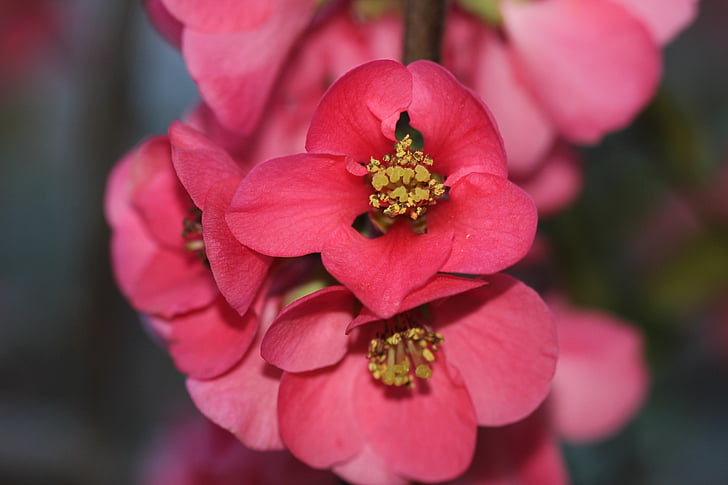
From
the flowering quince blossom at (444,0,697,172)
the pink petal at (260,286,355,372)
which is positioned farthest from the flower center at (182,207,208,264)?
the flowering quince blossom at (444,0,697,172)

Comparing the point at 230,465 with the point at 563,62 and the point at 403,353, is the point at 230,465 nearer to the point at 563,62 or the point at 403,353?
the point at 403,353

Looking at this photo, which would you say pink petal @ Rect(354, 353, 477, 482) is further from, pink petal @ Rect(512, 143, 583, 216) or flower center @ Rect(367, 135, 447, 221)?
pink petal @ Rect(512, 143, 583, 216)

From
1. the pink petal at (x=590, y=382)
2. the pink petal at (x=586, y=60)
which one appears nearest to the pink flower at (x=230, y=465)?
the pink petal at (x=590, y=382)

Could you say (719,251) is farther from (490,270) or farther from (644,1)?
(490,270)

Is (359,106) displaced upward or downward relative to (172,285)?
upward

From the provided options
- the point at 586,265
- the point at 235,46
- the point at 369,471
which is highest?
the point at 235,46

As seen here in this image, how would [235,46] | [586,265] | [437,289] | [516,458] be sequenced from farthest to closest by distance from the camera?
[586,265], [516,458], [235,46], [437,289]

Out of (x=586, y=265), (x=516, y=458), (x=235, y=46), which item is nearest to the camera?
(x=235, y=46)

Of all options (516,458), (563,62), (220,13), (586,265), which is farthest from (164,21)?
(586,265)

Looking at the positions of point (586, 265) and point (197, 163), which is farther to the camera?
point (586, 265)
